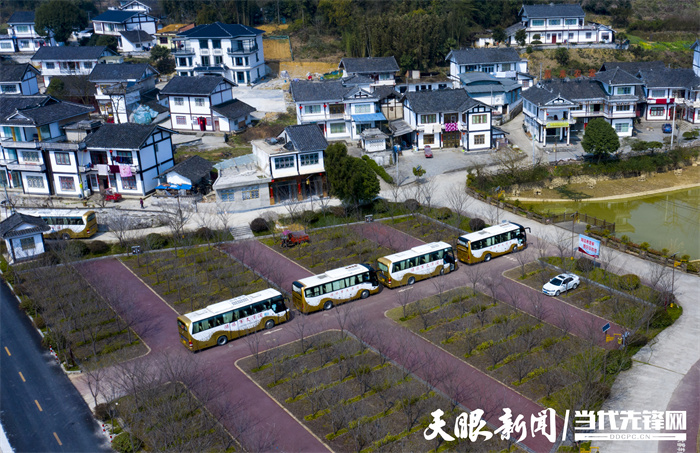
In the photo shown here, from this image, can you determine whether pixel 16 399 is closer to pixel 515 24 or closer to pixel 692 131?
pixel 692 131

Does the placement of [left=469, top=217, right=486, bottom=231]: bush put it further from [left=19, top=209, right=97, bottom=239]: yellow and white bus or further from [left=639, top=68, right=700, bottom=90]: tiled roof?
[left=639, top=68, right=700, bottom=90]: tiled roof

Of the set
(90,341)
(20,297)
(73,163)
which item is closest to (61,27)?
(73,163)

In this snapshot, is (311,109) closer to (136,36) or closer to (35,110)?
Result: (35,110)

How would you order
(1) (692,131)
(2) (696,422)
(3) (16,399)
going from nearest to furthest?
(2) (696,422) → (3) (16,399) → (1) (692,131)

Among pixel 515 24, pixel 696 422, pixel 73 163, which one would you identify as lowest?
pixel 696 422

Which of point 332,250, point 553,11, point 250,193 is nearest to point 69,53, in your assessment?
point 250,193
